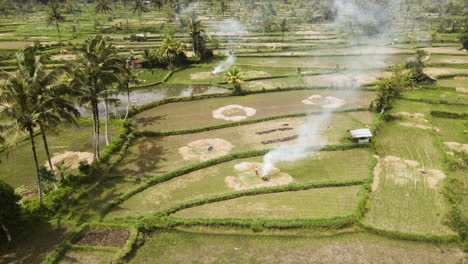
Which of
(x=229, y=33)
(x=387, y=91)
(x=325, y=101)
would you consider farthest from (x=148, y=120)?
(x=229, y=33)

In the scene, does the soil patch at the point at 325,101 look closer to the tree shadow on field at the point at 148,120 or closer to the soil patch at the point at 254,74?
the soil patch at the point at 254,74

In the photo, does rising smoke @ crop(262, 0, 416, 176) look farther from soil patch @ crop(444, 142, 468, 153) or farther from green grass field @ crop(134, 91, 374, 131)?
soil patch @ crop(444, 142, 468, 153)

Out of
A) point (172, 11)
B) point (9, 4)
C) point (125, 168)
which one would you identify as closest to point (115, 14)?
point (172, 11)

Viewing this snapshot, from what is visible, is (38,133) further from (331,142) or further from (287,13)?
(287,13)

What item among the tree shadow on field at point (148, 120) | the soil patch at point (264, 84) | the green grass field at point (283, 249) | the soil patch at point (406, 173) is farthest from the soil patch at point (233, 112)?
the green grass field at point (283, 249)

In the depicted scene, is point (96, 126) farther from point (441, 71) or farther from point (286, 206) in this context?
point (441, 71)
